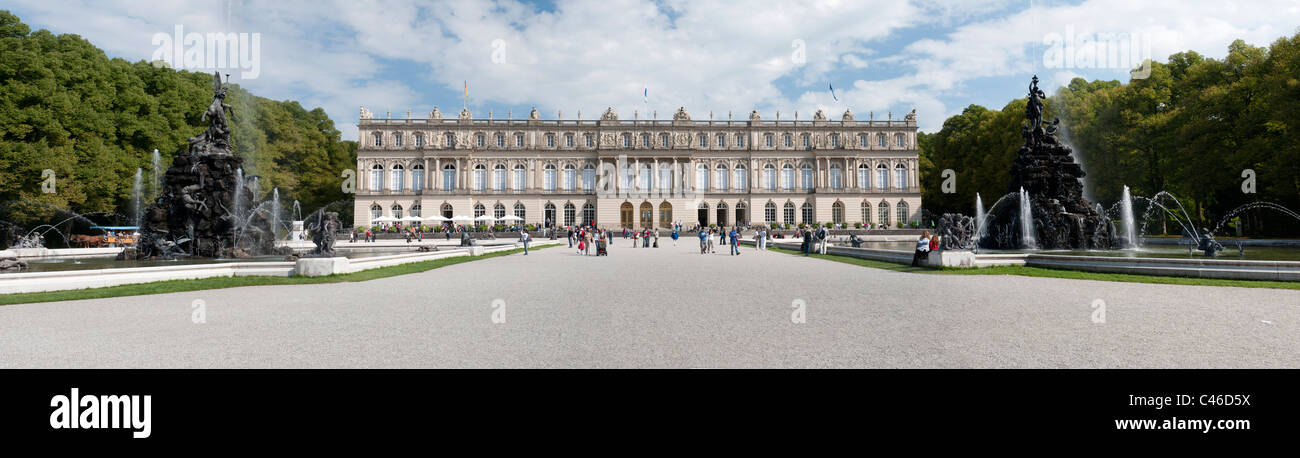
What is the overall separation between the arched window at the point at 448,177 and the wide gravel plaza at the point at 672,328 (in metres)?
60.4

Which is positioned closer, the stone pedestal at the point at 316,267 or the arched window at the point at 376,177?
the stone pedestal at the point at 316,267

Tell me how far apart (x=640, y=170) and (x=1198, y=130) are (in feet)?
163

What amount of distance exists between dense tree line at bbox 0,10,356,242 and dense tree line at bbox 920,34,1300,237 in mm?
52889

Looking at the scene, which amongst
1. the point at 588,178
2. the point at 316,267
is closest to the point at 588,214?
the point at 588,178

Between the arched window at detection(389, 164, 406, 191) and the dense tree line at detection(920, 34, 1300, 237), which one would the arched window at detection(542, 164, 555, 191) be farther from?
the dense tree line at detection(920, 34, 1300, 237)

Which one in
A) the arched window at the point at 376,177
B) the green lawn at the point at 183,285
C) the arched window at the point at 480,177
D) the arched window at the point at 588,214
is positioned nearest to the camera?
the green lawn at the point at 183,285

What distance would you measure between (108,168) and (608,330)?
119 ft

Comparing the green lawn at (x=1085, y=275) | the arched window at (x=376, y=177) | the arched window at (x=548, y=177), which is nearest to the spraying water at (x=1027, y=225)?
the green lawn at (x=1085, y=275)

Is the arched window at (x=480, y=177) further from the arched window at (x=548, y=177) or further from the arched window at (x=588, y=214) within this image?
the arched window at (x=588, y=214)

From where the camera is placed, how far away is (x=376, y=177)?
222ft

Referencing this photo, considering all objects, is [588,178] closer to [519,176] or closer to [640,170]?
[640,170]

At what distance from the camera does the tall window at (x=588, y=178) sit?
228ft

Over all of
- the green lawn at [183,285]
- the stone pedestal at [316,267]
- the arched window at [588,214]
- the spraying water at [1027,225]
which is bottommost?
the green lawn at [183,285]
